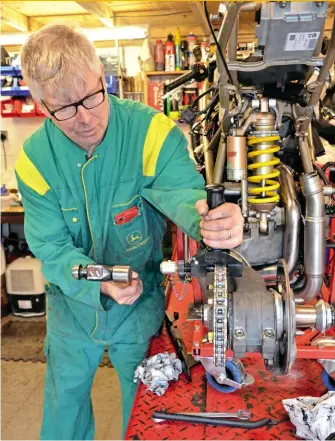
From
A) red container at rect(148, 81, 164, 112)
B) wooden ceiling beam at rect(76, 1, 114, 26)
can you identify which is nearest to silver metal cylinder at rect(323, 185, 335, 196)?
wooden ceiling beam at rect(76, 1, 114, 26)

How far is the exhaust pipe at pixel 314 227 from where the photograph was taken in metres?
1.11

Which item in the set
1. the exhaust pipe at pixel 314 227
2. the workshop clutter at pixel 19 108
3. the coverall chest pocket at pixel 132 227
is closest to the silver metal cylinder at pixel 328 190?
the exhaust pipe at pixel 314 227

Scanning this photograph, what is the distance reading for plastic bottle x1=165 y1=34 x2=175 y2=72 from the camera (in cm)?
348

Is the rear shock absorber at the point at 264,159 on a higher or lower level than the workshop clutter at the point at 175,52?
lower

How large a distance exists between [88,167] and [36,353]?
6.53ft

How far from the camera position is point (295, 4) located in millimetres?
752

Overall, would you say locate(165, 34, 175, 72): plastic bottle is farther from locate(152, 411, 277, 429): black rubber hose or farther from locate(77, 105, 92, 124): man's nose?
locate(152, 411, 277, 429): black rubber hose

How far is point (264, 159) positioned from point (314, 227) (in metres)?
0.22

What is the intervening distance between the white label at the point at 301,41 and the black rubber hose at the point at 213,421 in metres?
0.84

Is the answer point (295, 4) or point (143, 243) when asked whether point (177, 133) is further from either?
point (295, 4)

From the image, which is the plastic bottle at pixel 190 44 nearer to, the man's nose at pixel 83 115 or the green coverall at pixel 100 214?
the green coverall at pixel 100 214

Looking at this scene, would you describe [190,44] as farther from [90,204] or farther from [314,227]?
[314,227]

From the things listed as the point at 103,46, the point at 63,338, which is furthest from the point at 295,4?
the point at 103,46

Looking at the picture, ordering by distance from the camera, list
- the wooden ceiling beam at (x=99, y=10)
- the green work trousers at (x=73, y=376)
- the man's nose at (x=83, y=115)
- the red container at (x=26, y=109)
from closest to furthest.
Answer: the man's nose at (x=83, y=115), the green work trousers at (x=73, y=376), the wooden ceiling beam at (x=99, y=10), the red container at (x=26, y=109)
